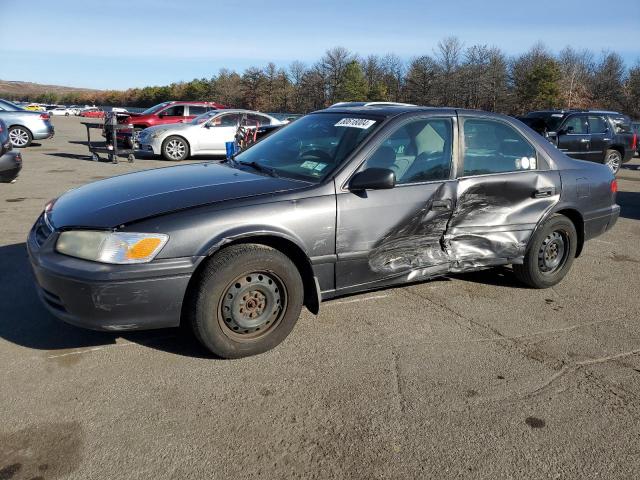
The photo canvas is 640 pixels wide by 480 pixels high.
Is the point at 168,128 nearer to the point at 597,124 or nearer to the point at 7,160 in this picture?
the point at 7,160

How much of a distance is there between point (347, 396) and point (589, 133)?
12.9 metres

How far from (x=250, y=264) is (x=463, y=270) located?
190cm

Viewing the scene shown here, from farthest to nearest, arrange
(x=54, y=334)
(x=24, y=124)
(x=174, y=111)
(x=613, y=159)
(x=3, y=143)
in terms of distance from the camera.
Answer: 1. (x=174, y=111)
2. (x=24, y=124)
3. (x=613, y=159)
4. (x=3, y=143)
5. (x=54, y=334)

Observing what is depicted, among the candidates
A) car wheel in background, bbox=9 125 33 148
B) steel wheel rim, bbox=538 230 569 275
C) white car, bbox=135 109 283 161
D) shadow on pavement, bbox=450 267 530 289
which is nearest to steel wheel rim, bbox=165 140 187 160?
white car, bbox=135 109 283 161

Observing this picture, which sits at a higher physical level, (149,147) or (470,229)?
(149,147)

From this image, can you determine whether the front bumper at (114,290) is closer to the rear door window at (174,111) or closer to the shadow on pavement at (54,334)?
the shadow on pavement at (54,334)

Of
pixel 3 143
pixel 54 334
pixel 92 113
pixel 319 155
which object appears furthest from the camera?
pixel 92 113

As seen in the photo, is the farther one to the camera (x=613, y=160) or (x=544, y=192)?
(x=613, y=160)

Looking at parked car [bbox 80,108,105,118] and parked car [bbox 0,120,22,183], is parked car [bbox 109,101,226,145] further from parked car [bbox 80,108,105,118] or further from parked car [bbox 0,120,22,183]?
parked car [bbox 80,108,105,118]

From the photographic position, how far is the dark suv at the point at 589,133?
1302cm

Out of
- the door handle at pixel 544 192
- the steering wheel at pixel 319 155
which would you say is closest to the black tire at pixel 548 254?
the door handle at pixel 544 192

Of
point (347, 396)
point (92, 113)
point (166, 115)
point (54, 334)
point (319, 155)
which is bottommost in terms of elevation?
point (347, 396)

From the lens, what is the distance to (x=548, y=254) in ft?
15.6

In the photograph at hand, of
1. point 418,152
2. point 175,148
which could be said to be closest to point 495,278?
point 418,152
